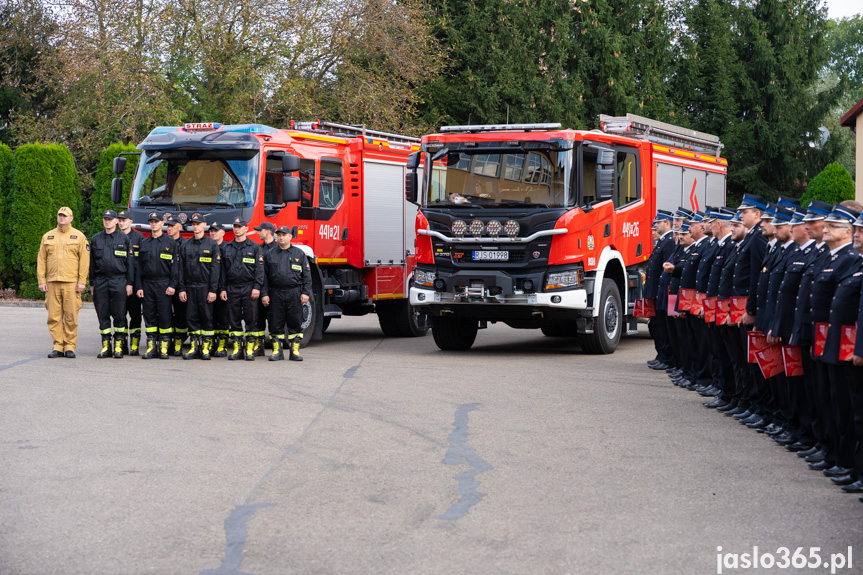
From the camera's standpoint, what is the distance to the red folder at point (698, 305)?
11500 mm

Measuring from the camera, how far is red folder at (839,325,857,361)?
7.16m

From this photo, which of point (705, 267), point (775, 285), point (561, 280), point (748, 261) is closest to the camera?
point (775, 285)

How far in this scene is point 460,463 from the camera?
778 cm

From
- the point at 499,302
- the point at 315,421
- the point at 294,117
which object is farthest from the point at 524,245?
the point at 294,117

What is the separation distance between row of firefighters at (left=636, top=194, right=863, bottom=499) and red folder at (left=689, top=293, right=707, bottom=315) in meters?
0.01

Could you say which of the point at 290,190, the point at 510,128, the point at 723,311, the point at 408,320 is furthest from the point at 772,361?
the point at 408,320

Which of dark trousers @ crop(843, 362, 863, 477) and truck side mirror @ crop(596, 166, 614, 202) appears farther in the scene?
truck side mirror @ crop(596, 166, 614, 202)

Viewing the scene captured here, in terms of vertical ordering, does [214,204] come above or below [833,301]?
above

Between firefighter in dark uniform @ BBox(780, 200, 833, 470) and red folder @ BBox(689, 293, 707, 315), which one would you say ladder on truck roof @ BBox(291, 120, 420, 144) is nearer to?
red folder @ BBox(689, 293, 707, 315)

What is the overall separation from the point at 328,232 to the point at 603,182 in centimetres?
432

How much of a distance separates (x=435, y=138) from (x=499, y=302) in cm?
256

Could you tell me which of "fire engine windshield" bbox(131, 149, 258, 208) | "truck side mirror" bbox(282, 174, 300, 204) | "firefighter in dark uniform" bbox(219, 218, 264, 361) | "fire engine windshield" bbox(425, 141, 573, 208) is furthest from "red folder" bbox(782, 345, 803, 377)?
"fire engine windshield" bbox(131, 149, 258, 208)

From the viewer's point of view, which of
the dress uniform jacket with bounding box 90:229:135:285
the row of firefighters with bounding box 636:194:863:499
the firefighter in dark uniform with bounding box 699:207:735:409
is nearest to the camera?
the row of firefighters with bounding box 636:194:863:499

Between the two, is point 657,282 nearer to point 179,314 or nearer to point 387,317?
point 179,314
